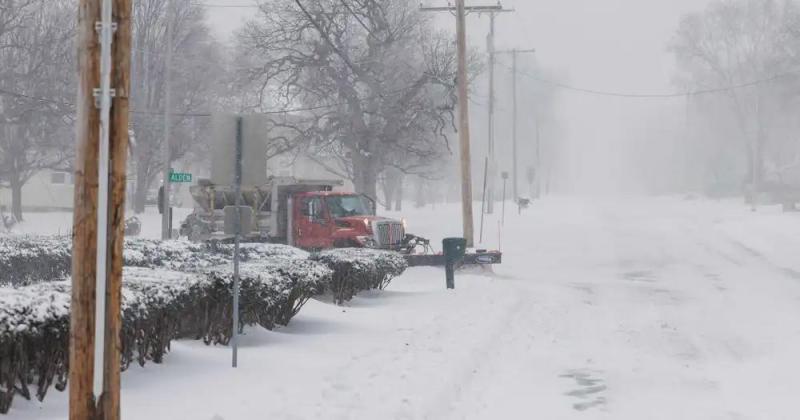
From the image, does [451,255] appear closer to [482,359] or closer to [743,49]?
[482,359]

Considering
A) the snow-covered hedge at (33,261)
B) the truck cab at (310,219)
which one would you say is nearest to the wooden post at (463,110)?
the truck cab at (310,219)

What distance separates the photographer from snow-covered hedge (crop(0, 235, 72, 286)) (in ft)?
58.9

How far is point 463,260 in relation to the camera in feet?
85.6

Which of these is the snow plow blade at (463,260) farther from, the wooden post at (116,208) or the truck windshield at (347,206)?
the wooden post at (116,208)

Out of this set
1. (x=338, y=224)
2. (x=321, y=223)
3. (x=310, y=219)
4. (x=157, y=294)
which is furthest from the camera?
(x=310, y=219)

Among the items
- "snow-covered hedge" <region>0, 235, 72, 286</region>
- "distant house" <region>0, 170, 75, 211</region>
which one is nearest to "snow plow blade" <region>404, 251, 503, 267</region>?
"snow-covered hedge" <region>0, 235, 72, 286</region>

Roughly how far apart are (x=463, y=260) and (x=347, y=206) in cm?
374

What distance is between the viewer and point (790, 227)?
38.0m

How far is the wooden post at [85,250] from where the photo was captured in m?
6.11

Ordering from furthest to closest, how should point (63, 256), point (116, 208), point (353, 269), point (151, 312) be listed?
1. point (63, 256)
2. point (353, 269)
3. point (151, 312)
4. point (116, 208)

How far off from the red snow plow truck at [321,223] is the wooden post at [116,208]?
56.6ft

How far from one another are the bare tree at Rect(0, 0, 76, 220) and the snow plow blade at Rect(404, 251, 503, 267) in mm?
19442

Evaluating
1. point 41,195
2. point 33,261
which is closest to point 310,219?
point 33,261

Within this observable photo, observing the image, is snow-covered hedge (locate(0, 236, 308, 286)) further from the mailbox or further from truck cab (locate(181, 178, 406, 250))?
truck cab (locate(181, 178, 406, 250))
